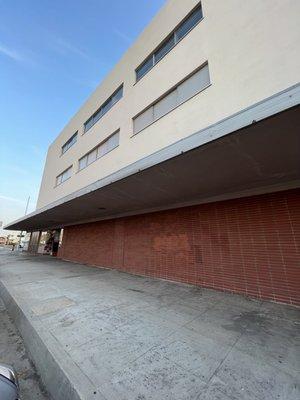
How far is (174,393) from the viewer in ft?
7.35

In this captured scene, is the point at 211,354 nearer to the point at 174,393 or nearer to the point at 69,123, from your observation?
the point at 174,393

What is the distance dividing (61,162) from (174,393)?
18.9m

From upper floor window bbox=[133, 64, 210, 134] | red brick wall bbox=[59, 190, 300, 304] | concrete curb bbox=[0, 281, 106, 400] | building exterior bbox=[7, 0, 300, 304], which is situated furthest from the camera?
upper floor window bbox=[133, 64, 210, 134]

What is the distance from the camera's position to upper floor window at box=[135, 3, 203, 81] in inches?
318

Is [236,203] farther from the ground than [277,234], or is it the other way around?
[236,203]

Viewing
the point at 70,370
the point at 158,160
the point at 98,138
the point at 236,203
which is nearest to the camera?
the point at 70,370

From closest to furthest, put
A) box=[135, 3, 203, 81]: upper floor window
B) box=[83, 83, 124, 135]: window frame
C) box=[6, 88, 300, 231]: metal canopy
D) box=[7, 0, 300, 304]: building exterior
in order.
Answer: box=[6, 88, 300, 231]: metal canopy → box=[7, 0, 300, 304]: building exterior → box=[135, 3, 203, 81]: upper floor window → box=[83, 83, 124, 135]: window frame

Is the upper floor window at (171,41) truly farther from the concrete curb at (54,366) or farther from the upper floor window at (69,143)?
the concrete curb at (54,366)

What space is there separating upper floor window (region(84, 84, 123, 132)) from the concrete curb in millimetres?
11645

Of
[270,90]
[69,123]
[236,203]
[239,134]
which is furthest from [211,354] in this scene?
[69,123]

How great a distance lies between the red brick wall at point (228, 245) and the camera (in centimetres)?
550

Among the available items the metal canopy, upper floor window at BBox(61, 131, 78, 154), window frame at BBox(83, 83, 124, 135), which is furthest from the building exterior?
upper floor window at BBox(61, 131, 78, 154)

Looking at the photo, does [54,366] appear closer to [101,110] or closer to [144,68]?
[144,68]

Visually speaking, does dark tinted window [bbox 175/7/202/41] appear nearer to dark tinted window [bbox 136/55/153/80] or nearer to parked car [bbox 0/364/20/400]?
dark tinted window [bbox 136/55/153/80]
